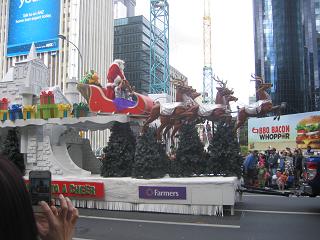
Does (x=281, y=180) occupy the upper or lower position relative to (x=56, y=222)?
lower

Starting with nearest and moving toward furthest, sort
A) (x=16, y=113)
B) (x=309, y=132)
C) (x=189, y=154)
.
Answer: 1. (x=189, y=154)
2. (x=16, y=113)
3. (x=309, y=132)

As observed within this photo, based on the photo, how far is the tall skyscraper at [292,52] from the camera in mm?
77312

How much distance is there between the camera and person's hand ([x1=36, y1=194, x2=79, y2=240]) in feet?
6.17

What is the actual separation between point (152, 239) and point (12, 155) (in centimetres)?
966

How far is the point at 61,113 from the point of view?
14.9 metres

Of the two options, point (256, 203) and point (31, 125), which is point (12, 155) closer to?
point (31, 125)

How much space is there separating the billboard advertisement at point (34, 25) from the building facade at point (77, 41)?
21.1 inches

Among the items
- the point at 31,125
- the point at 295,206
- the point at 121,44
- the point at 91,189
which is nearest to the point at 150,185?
the point at 91,189

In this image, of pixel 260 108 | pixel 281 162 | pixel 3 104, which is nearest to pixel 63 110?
pixel 3 104

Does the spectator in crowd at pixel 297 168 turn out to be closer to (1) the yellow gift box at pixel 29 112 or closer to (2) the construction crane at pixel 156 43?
(1) the yellow gift box at pixel 29 112

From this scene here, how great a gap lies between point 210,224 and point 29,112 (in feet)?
29.0

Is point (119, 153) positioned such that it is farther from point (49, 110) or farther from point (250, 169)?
point (250, 169)

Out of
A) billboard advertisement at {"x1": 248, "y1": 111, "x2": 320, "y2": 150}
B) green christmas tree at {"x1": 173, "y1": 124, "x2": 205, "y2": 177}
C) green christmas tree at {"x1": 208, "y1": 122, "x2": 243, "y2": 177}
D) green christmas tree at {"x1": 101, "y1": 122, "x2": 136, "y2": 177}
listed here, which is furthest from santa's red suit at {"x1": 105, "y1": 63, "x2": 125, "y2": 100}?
billboard advertisement at {"x1": 248, "y1": 111, "x2": 320, "y2": 150}

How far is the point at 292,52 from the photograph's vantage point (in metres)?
78.6
